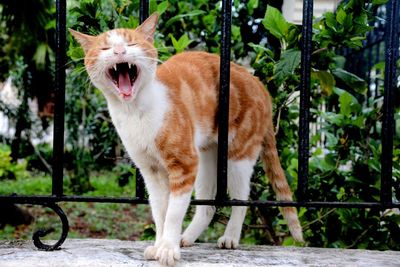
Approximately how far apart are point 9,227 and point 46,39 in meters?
5.76

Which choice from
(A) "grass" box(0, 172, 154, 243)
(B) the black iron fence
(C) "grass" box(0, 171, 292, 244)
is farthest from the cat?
(A) "grass" box(0, 172, 154, 243)

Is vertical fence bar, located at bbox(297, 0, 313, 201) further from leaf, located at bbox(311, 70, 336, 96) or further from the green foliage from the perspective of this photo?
the green foliage

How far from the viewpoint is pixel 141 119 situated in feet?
5.62

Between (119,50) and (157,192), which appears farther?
(157,192)

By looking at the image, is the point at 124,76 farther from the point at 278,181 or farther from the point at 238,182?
the point at 278,181

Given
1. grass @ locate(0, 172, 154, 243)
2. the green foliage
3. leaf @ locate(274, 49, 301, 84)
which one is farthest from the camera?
the green foliage

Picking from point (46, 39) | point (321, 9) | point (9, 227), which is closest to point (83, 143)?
point (9, 227)

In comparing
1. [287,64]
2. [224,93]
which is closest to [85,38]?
[224,93]

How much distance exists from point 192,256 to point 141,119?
0.50m

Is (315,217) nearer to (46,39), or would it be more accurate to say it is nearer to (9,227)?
(9,227)

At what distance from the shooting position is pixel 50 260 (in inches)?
62.9

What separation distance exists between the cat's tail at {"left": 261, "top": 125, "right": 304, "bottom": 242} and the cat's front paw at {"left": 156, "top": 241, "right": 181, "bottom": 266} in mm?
603

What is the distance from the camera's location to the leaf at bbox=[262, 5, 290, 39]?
1.92 m

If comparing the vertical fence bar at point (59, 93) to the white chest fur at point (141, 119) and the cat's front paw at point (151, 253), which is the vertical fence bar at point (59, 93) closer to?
the white chest fur at point (141, 119)
